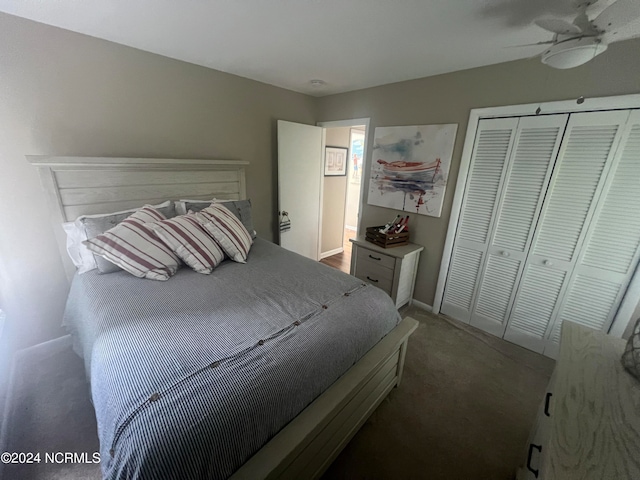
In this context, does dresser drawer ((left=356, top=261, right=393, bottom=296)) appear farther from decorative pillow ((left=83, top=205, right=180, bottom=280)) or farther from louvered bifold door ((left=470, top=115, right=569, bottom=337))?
decorative pillow ((left=83, top=205, right=180, bottom=280))

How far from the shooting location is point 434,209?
2.44 metres

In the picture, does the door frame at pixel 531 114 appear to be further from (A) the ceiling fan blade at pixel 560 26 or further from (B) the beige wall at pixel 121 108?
(A) the ceiling fan blade at pixel 560 26

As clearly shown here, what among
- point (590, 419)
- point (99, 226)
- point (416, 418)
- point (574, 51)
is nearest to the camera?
point (590, 419)

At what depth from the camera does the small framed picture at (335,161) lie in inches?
148

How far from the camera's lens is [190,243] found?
1743 millimetres

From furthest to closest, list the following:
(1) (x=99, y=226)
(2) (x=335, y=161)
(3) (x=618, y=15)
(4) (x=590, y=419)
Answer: (2) (x=335, y=161) → (1) (x=99, y=226) → (3) (x=618, y=15) → (4) (x=590, y=419)

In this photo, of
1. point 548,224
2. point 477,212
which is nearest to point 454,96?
point 477,212

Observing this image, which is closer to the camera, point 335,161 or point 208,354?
point 208,354

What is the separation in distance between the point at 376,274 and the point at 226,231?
1.52 meters

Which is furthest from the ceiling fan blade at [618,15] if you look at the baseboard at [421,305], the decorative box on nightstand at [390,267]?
the baseboard at [421,305]

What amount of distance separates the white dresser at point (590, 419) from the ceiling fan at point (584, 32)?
124 centimetres

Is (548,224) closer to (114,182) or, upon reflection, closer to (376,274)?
(376,274)

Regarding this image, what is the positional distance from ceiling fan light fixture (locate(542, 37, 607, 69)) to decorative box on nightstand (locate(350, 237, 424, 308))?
61.6 inches

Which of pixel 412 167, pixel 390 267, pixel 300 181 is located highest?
pixel 412 167
